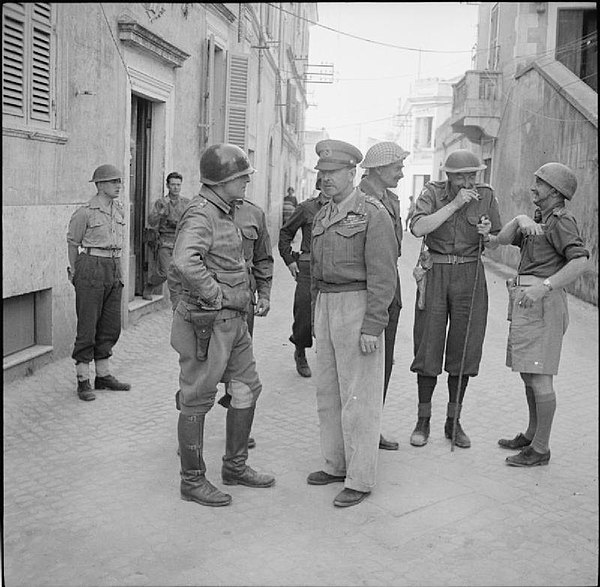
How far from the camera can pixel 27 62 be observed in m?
6.73

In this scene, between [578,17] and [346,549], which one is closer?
[346,549]

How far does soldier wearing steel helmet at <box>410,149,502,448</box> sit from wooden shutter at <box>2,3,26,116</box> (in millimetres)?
3523

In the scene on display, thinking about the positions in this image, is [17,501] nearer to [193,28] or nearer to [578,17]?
[193,28]

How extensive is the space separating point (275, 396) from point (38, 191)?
2.73 meters

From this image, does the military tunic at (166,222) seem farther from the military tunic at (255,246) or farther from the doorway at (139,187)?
the military tunic at (255,246)

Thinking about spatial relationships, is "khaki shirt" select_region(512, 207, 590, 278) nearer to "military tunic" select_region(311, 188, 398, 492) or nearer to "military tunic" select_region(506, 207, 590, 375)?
"military tunic" select_region(506, 207, 590, 375)

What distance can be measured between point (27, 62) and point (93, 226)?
5.26 ft

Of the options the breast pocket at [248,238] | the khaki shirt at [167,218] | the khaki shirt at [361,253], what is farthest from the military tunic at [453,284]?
the khaki shirt at [167,218]

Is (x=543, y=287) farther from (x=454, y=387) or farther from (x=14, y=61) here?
(x=14, y=61)

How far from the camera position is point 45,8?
22.9 feet

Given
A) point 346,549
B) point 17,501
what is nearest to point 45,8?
point 17,501

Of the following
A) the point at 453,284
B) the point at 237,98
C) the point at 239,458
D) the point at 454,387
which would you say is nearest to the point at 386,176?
the point at 453,284

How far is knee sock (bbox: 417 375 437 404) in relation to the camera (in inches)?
212

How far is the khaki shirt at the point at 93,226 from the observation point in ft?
20.9
